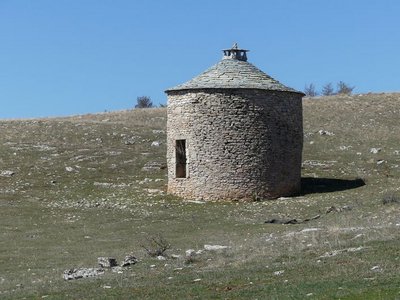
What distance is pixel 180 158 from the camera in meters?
33.5

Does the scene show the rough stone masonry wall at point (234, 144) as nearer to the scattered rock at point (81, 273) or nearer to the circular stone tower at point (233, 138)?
the circular stone tower at point (233, 138)

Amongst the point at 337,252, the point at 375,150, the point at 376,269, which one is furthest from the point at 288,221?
the point at 375,150

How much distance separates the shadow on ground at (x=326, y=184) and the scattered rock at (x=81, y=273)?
51.6ft

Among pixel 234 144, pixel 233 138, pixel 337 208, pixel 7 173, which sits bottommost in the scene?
pixel 337 208

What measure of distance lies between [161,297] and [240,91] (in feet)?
60.6

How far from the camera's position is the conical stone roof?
1259 inches

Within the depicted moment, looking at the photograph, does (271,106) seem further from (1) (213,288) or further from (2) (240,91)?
(1) (213,288)

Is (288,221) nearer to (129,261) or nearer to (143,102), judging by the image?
(129,261)

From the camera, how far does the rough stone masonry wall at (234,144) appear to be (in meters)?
31.5

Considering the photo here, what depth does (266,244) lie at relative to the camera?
19859 mm

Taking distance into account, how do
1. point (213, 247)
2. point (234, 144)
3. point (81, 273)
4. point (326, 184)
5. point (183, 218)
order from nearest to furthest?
point (81, 273)
point (213, 247)
point (183, 218)
point (234, 144)
point (326, 184)

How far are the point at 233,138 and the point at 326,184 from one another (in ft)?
15.7

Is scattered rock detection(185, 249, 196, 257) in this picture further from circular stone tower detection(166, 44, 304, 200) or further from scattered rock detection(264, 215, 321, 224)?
circular stone tower detection(166, 44, 304, 200)

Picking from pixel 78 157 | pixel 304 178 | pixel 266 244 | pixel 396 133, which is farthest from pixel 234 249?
pixel 396 133
